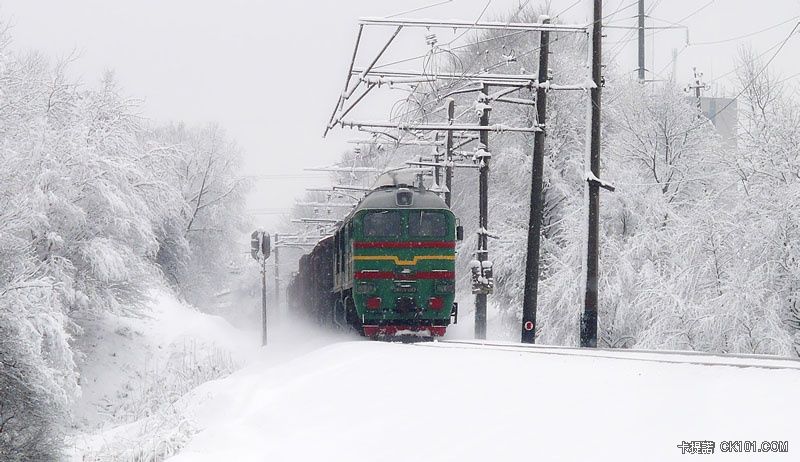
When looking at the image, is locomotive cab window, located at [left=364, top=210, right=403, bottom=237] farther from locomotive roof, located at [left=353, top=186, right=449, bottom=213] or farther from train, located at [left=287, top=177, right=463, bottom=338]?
locomotive roof, located at [left=353, top=186, right=449, bottom=213]

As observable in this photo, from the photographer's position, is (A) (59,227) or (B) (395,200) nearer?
(B) (395,200)

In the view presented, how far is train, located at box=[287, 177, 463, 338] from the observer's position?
19688mm

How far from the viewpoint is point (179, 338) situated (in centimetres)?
3819

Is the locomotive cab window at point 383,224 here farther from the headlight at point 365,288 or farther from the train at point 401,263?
the headlight at point 365,288

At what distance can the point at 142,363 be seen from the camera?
1359 inches

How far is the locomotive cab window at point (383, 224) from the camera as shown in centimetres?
2003

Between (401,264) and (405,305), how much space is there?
86 cm

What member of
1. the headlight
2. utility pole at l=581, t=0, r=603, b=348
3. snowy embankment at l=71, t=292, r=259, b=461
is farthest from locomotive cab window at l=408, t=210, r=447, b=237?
snowy embankment at l=71, t=292, r=259, b=461

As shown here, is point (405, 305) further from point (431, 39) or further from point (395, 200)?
point (431, 39)

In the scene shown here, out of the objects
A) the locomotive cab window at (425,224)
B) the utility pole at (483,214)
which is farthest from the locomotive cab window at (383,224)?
the utility pole at (483,214)

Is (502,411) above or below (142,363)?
above

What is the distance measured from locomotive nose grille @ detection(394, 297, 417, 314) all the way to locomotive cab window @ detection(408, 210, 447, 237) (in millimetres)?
1397

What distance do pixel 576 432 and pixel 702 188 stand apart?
2593cm

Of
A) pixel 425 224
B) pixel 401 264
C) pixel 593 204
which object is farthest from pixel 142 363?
pixel 593 204
